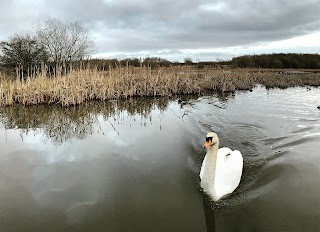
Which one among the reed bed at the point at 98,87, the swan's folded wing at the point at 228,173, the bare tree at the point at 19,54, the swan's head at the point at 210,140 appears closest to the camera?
the swan's head at the point at 210,140

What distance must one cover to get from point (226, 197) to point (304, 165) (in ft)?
8.26

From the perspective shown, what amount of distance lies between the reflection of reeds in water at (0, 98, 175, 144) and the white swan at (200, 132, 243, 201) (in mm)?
4946

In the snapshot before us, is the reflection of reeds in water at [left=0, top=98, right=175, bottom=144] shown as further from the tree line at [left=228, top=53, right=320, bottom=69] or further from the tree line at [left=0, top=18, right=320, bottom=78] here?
the tree line at [left=228, top=53, right=320, bottom=69]

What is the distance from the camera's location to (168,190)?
4.99 m

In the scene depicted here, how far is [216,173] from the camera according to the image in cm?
494

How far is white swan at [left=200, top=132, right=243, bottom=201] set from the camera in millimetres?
4559

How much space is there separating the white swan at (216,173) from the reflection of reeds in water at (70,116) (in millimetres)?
4946

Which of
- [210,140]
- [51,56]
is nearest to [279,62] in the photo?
[51,56]

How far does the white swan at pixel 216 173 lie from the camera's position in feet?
15.0

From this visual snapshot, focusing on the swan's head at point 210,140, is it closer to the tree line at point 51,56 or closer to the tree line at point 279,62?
the tree line at point 51,56

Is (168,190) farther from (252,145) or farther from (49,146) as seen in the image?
(49,146)

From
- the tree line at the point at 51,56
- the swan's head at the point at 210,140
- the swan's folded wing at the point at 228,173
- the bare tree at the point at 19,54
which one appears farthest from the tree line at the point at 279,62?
the swan's head at the point at 210,140

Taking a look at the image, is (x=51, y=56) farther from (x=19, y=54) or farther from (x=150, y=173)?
(x=150, y=173)

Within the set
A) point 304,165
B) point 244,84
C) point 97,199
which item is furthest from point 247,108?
point 97,199
